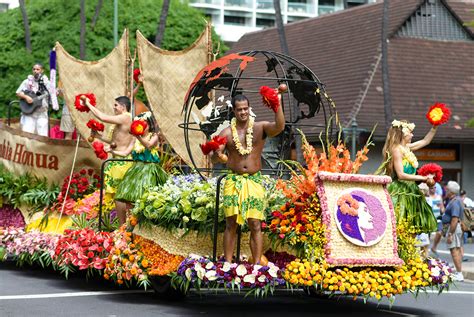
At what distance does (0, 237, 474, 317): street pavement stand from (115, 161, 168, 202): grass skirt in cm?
118

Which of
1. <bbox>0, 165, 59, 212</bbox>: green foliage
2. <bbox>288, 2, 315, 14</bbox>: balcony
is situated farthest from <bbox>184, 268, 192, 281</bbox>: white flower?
<bbox>288, 2, 315, 14</bbox>: balcony

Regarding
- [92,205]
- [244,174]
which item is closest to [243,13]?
[92,205]

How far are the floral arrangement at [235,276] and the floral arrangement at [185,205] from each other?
657 mm

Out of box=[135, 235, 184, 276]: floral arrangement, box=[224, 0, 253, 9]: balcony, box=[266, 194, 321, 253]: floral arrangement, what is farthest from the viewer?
box=[224, 0, 253, 9]: balcony

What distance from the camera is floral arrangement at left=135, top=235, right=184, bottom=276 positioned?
11719mm

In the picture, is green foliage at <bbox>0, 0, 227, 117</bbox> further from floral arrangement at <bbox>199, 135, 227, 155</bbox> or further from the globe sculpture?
floral arrangement at <bbox>199, 135, 227, 155</bbox>

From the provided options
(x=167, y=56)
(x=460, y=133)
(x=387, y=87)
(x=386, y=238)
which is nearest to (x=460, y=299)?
(x=386, y=238)

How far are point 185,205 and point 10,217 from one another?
17.5 ft

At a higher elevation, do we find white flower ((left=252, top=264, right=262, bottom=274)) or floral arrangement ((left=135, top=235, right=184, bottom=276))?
floral arrangement ((left=135, top=235, right=184, bottom=276))

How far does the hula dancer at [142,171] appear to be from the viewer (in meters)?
13.0

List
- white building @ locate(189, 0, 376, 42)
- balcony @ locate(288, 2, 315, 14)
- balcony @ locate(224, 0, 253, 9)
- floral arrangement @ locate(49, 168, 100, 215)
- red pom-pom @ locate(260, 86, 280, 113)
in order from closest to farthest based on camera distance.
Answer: red pom-pom @ locate(260, 86, 280, 113), floral arrangement @ locate(49, 168, 100, 215), white building @ locate(189, 0, 376, 42), balcony @ locate(224, 0, 253, 9), balcony @ locate(288, 2, 315, 14)

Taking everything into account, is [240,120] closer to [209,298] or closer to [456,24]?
[209,298]

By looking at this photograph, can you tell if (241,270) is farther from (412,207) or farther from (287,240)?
(412,207)

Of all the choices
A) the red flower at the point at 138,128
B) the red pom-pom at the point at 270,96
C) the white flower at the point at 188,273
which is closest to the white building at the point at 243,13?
the red flower at the point at 138,128
